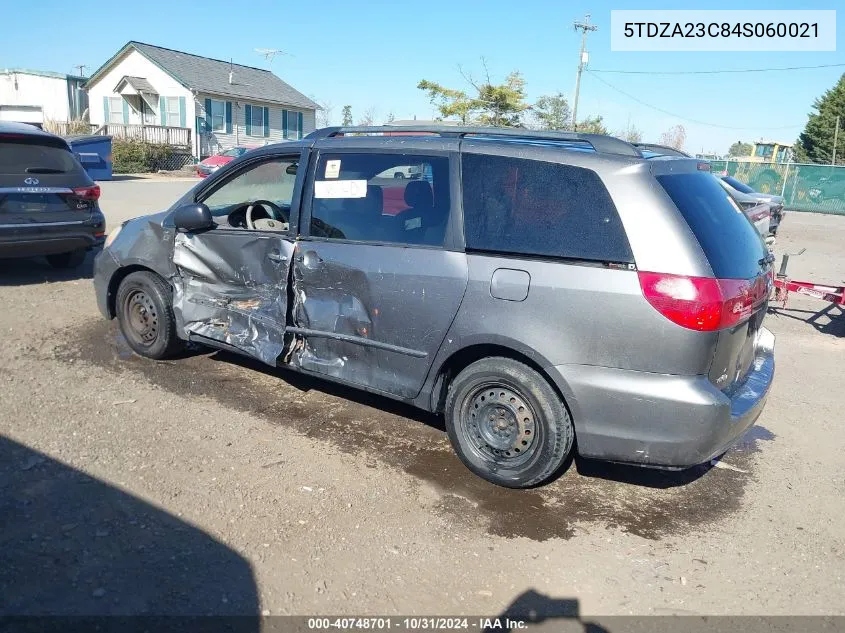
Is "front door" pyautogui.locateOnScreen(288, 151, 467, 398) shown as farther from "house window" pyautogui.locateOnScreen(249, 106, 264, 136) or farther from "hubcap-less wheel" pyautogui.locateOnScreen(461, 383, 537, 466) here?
"house window" pyautogui.locateOnScreen(249, 106, 264, 136)

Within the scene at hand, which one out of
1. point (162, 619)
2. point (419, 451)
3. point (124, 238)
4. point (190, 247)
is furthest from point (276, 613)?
point (124, 238)

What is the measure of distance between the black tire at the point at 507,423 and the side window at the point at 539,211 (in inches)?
26.2

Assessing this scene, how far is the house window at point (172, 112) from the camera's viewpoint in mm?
37125

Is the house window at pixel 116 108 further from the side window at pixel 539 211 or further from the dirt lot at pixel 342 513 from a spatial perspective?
the side window at pixel 539 211

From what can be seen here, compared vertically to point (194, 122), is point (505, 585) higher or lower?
lower

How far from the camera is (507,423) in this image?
12.7 ft

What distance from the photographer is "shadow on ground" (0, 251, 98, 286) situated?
8.29 meters

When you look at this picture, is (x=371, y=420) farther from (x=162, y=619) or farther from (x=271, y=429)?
(x=162, y=619)

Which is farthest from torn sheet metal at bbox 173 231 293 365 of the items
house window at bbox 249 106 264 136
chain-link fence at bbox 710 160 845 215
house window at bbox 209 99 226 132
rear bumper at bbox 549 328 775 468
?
house window at bbox 249 106 264 136

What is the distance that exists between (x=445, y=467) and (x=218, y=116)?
124ft

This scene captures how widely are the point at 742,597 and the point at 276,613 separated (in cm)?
201

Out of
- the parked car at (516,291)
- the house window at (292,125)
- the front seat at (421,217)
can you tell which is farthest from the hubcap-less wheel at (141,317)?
the house window at (292,125)

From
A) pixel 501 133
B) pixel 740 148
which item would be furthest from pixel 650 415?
pixel 740 148

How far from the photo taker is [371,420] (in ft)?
15.6
